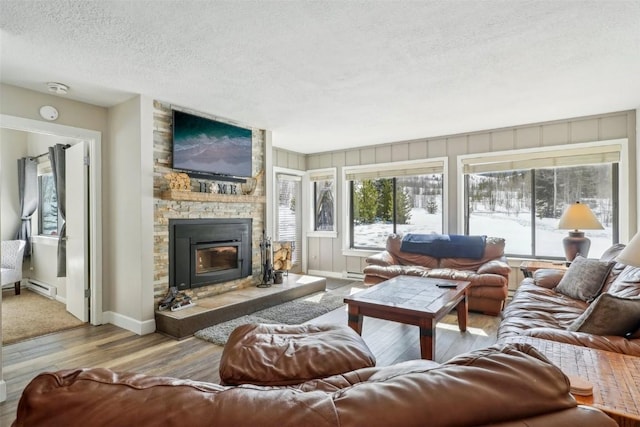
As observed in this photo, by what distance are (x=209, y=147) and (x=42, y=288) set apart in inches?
141

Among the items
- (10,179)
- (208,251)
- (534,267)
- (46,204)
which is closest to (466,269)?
(534,267)

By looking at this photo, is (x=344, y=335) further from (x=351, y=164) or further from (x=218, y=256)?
(x=351, y=164)

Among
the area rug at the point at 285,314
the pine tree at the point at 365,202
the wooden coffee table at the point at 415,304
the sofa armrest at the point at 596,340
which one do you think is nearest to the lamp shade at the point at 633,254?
the sofa armrest at the point at 596,340

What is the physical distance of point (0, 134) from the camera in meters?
5.29

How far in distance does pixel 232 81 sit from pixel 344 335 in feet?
8.24

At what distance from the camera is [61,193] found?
4410mm

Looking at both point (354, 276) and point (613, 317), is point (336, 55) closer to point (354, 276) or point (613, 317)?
point (613, 317)

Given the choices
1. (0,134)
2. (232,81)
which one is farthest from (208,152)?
(0,134)

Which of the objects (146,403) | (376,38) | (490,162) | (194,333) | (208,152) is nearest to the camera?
(146,403)

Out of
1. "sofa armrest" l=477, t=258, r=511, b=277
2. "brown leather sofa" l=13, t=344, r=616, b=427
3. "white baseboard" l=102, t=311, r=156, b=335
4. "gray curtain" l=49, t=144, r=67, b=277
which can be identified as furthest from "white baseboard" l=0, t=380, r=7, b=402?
"sofa armrest" l=477, t=258, r=511, b=277

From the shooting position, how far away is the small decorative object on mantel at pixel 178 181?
3686 mm

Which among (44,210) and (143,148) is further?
(44,210)

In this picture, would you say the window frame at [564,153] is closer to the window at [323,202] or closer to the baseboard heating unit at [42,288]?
the window at [323,202]

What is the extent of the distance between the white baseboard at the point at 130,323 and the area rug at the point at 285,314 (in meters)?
0.53
